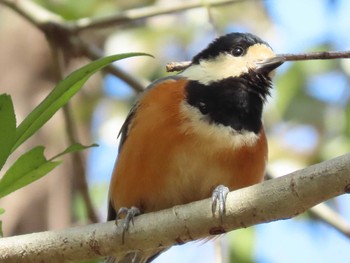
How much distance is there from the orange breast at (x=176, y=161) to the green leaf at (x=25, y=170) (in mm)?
574

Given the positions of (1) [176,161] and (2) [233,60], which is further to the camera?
(2) [233,60]

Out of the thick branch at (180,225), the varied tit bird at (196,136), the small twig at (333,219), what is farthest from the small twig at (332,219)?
the thick branch at (180,225)

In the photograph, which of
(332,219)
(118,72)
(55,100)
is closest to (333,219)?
(332,219)

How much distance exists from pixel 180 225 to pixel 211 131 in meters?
0.71

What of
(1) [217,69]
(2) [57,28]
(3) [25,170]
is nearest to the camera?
(3) [25,170]

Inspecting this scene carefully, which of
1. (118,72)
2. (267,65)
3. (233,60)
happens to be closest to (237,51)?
(233,60)

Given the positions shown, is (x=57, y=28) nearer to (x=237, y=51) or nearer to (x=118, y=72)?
(x=118, y=72)

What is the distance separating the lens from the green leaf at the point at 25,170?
88.1 inches

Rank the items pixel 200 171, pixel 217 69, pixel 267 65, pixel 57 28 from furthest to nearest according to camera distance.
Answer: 1. pixel 57 28
2. pixel 217 69
3. pixel 267 65
4. pixel 200 171

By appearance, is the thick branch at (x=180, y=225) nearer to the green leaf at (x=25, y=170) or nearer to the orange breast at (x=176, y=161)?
the green leaf at (x=25, y=170)

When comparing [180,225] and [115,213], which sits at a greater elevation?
[115,213]

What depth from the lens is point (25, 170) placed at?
7.48ft

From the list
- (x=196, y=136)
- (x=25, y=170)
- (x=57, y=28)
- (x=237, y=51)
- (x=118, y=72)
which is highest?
(x=57, y=28)

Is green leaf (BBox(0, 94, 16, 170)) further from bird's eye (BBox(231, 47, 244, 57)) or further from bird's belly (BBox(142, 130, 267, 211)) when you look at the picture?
bird's eye (BBox(231, 47, 244, 57))
